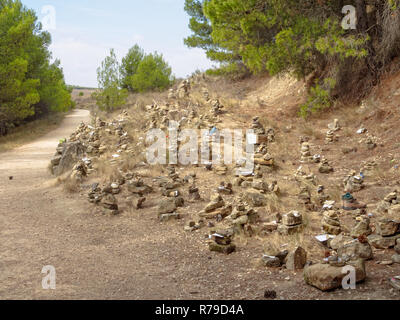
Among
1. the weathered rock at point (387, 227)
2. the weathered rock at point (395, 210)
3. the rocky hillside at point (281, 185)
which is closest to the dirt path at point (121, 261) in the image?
the rocky hillside at point (281, 185)

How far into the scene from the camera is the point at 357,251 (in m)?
4.11

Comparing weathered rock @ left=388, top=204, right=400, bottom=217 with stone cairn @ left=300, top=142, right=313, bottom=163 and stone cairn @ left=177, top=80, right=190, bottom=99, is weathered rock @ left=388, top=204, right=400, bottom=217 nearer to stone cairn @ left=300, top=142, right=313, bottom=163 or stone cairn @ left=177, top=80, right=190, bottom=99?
stone cairn @ left=300, top=142, right=313, bottom=163

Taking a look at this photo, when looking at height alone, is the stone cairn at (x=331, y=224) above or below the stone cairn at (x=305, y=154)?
below

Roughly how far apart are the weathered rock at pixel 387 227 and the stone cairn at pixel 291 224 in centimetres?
104

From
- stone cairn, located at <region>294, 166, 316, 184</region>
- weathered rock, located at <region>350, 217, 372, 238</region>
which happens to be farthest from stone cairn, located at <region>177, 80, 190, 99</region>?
weathered rock, located at <region>350, 217, 372, 238</region>

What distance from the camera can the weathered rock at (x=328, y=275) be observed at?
3.48 metres

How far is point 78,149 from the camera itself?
441 inches

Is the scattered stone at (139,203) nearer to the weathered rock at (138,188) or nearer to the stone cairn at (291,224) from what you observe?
the weathered rock at (138,188)

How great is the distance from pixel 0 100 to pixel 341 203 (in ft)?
57.2

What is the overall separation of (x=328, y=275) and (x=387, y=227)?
4.58 feet

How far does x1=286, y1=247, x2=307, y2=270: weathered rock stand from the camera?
164 inches

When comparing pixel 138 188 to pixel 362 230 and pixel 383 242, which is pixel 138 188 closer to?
pixel 362 230
